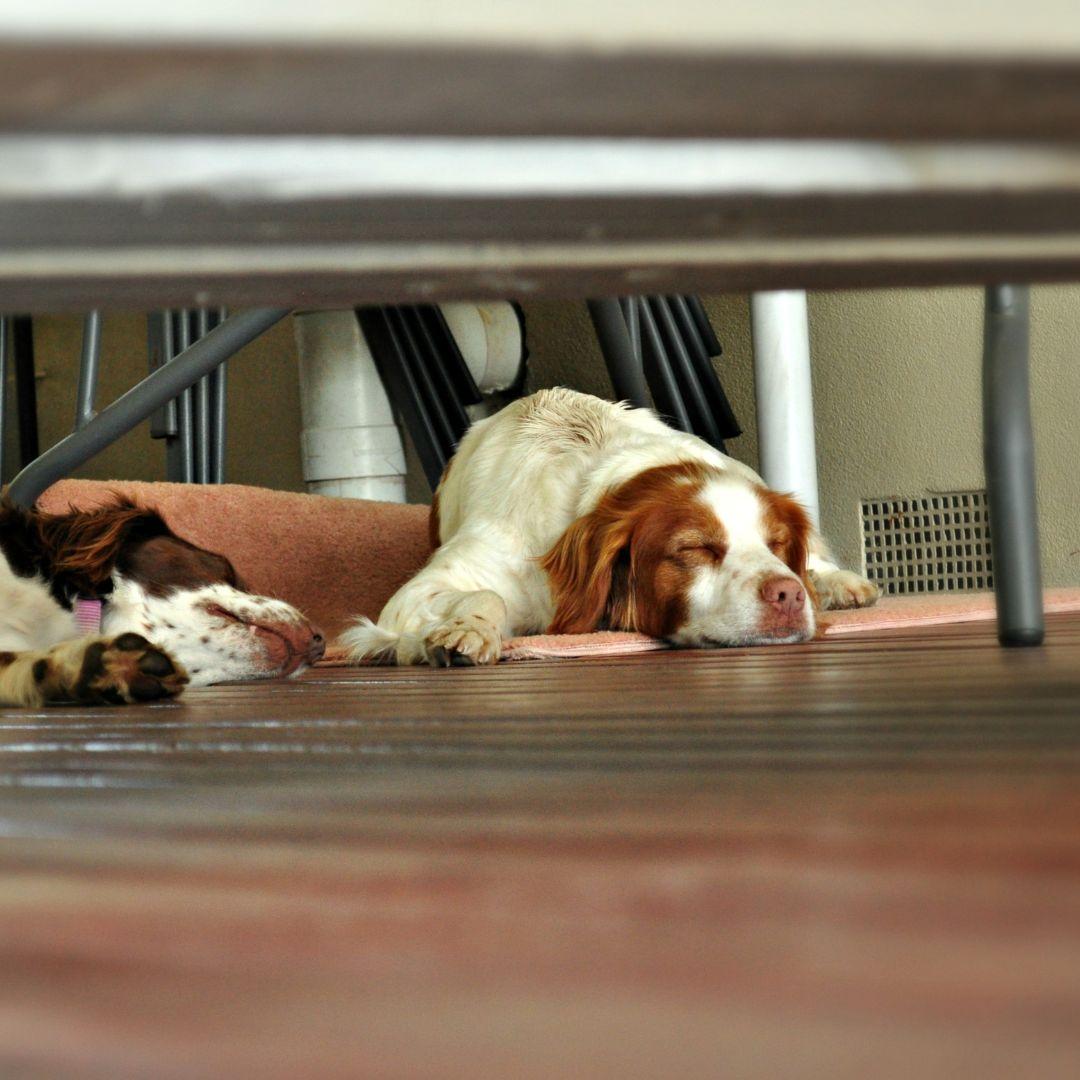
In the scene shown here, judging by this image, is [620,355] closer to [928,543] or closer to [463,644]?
[928,543]

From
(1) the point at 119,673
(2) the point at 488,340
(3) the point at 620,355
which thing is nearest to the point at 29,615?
(1) the point at 119,673

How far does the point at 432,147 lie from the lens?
0.35 meters

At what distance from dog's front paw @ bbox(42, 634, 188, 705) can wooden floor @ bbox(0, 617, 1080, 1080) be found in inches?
24.0

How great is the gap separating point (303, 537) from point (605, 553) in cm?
115

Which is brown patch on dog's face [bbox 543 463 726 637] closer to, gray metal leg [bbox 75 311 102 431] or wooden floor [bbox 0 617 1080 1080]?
wooden floor [bbox 0 617 1080 1080]

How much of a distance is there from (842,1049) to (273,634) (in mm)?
1885

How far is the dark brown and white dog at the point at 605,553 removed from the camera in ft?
8.07

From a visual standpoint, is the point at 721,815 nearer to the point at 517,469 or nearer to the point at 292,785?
the point at 292,785

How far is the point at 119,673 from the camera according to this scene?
1.50m

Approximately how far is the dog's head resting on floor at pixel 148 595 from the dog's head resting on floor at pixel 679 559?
65cm

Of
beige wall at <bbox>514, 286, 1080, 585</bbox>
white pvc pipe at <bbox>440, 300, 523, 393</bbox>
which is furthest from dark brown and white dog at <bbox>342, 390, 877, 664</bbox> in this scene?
white pvc pipe at <bbox>440, 300, 523, 393</bbox>

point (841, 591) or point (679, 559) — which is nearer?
point (679, 559)

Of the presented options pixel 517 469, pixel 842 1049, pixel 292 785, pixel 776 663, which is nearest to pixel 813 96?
pixel 842 1049

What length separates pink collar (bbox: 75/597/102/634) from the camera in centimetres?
208
